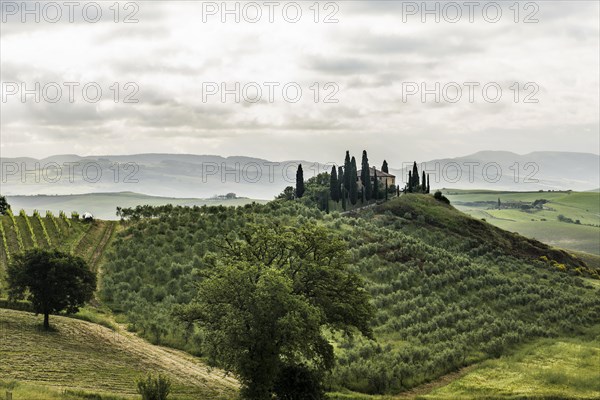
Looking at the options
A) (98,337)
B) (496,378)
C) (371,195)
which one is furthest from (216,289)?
(371,195)

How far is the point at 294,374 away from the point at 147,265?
41.7 metres

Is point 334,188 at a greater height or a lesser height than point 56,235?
greater

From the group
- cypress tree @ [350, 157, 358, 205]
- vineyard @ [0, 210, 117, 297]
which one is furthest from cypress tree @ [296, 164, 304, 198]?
vineyard @ [0, 210, 117, 297]

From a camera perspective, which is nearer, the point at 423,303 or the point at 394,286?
the point at 423,303

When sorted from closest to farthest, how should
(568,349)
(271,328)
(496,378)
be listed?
(271,328)
(496,378)
(568,349)

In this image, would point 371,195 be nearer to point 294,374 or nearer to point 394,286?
point 394,286

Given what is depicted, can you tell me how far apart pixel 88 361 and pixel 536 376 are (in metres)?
37.6

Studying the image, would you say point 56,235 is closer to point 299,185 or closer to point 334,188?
point 299,185

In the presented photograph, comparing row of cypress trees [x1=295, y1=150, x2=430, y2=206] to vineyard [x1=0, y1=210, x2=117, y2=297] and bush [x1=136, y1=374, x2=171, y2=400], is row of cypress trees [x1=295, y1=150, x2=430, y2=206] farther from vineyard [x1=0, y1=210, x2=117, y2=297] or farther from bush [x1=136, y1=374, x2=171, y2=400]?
bush [x1=136, y1=374, x2=171, y2=400]

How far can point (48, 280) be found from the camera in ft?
163

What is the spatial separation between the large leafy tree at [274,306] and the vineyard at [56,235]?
4447cm

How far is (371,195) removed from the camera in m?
146

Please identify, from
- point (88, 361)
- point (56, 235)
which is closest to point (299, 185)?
point (56, 235)

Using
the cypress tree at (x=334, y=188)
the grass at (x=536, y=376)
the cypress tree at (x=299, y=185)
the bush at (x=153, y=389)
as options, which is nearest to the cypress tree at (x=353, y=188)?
the cypress tree at (x=334, y=188)
